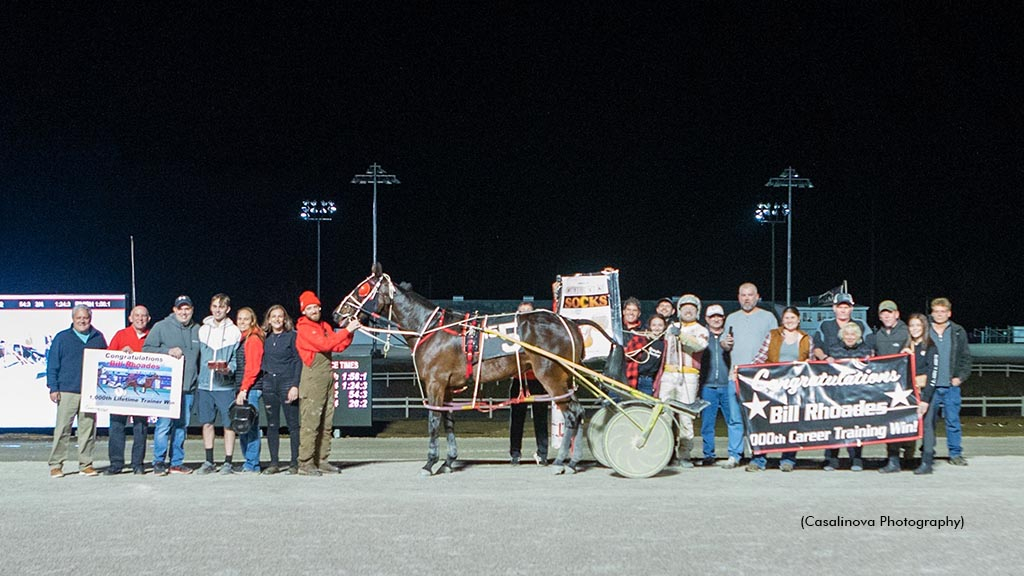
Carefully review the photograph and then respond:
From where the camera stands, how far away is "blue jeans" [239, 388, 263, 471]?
927cm

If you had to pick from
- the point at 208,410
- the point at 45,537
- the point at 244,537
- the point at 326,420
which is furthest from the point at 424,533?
the point at 208,410

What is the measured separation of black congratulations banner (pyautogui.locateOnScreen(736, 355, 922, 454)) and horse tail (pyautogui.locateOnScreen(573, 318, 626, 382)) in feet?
4.37

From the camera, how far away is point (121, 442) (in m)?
9.27

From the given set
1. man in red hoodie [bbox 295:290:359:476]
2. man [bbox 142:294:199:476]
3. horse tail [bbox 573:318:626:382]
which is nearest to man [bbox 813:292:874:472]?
horse tail [bbox 573:318:626:382]

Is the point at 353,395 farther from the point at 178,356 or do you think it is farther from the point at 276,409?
the point at 178,356

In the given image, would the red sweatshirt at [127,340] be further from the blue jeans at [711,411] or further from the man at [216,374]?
the blue jeans at [711,411]

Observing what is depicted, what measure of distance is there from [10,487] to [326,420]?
9.24ft

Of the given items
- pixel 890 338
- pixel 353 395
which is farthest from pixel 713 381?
pixel 353 395

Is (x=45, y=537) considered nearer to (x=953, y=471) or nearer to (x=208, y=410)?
A: (x=208, y=410)

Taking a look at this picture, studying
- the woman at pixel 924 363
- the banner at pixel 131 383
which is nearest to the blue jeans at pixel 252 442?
the banner at pixel 131 383

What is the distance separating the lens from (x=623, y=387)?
29.4 feet

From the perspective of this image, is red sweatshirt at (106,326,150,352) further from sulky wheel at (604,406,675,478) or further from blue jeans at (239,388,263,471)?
sulky wheel at (604,406,675,478)

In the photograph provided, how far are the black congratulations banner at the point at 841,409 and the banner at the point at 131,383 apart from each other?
224 inches

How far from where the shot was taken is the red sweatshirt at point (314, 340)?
9000 mm
